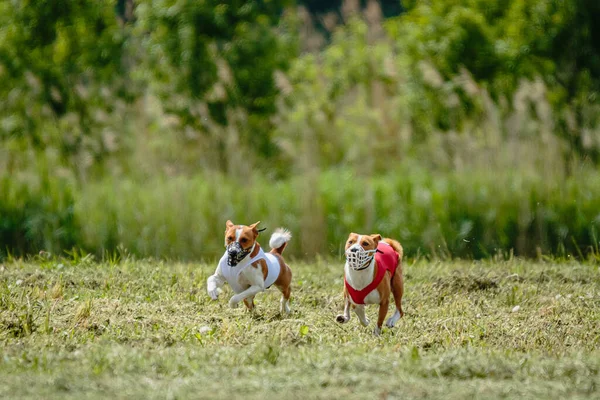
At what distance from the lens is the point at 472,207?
33.8 feet

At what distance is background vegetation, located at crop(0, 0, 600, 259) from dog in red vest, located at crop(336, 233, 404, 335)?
12.6 ft

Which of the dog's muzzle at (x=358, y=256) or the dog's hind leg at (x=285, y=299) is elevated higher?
the dog's muzzle at (x=358, y=256)

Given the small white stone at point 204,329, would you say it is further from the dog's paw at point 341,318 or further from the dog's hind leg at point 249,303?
the dog's paw at point 341,318

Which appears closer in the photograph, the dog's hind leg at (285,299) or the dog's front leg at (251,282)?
the dog's front leg at (251,282)

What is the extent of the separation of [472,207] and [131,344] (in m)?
5.41

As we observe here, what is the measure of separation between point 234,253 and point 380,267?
35.3 inches

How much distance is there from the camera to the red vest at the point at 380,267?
18.8 ft

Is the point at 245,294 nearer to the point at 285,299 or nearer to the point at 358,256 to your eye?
the point at 285,299

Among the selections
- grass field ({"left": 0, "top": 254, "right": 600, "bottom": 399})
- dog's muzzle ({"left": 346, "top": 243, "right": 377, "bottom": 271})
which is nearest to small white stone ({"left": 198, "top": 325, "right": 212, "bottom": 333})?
grass field ({"left": 0, "top": 254, "right": 600, "bottom": 399})

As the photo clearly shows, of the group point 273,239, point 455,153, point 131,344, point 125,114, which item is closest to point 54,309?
point 131,344

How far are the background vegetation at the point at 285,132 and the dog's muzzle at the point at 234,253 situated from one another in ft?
13.5

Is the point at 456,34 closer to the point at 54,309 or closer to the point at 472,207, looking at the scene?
the point at 472,207

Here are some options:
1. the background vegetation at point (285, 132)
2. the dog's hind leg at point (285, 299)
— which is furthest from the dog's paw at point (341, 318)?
the background vegetation at point (285, 132)

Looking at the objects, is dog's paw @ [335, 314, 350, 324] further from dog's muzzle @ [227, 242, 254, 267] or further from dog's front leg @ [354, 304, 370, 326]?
dog's muzzle @ [227, 242, 254, 267]
